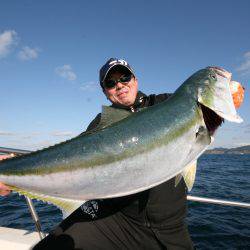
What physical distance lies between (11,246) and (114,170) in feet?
12.6

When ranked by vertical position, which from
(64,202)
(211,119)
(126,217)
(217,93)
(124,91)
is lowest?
(126,217)

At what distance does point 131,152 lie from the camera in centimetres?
336

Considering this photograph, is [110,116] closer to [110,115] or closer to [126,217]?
[110,115]

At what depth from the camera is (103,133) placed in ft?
11.6

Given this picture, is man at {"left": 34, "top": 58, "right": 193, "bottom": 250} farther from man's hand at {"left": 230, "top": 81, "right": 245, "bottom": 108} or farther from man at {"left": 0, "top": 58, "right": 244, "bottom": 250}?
man's hand at {"left": 230, "top": 81, "right": 245, "bottom": 108}

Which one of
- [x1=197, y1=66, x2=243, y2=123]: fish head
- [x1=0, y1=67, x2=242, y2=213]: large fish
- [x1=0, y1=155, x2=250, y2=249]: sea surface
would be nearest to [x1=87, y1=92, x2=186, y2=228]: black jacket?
[x1=0, y1=67, x2=242, y2=213]: large fish

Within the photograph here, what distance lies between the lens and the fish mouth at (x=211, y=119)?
360 cm

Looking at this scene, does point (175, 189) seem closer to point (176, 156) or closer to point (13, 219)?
point (176, 156)

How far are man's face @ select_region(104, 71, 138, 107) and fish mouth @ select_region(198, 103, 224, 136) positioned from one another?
1611mm

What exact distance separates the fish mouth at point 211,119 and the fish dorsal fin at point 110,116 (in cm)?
88

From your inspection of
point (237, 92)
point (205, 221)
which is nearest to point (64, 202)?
point (237, 92)

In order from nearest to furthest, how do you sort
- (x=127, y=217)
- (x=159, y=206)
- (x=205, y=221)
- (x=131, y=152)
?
(x=131, y=152), (x=159, y=206), (x=127, y=217), (x=205, y=221)

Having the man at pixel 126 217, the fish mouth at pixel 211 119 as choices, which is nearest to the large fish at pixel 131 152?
the fish mouth at pixel 211 119

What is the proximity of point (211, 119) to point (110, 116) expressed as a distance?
1.19 metres
